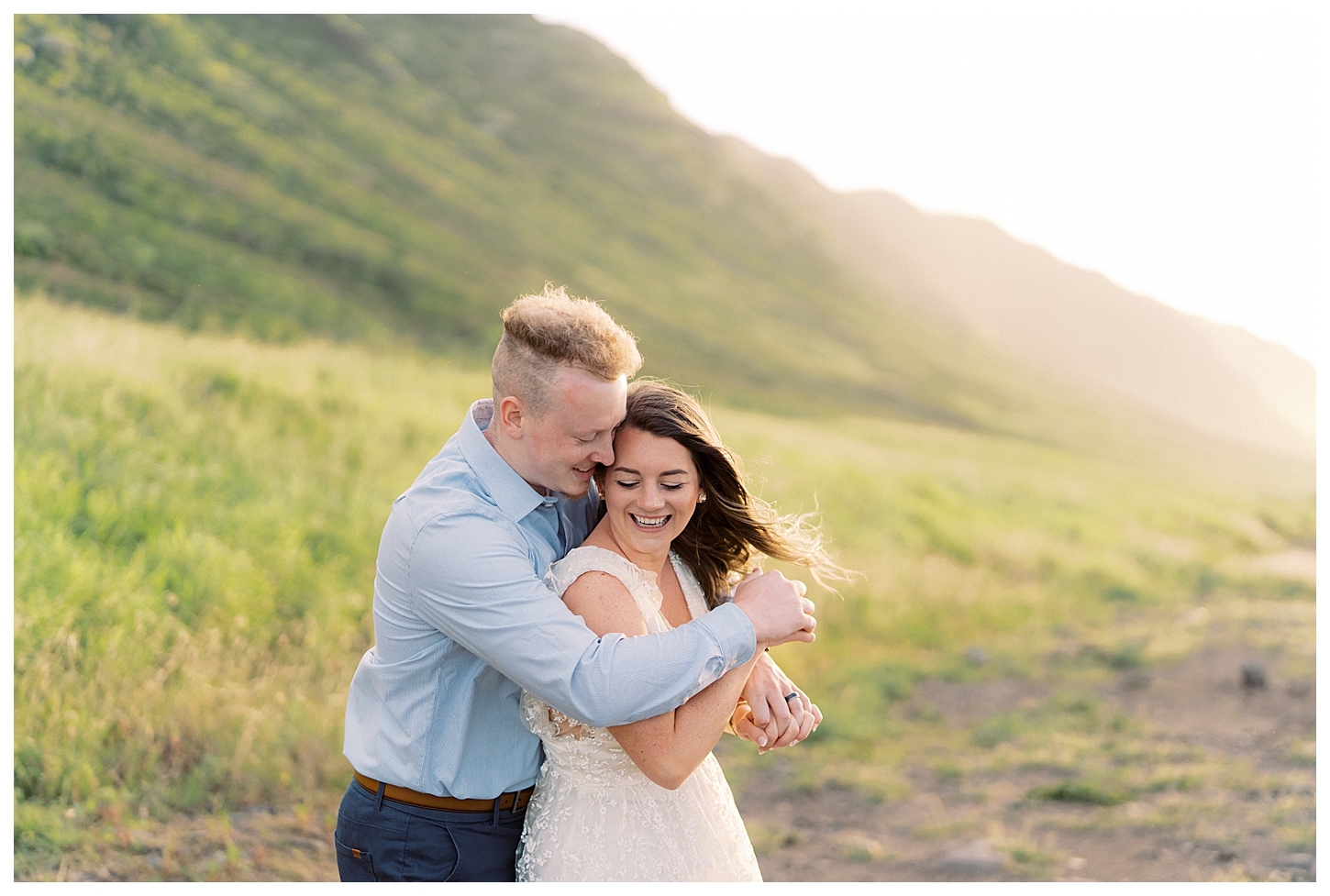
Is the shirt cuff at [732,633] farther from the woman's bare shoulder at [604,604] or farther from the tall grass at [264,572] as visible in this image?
the tall grass at [264,572]

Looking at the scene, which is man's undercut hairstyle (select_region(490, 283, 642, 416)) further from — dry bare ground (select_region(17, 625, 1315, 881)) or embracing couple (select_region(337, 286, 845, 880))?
dry bare ground (select_region(17, 625, 1315, 881))

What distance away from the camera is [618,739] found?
2859mm

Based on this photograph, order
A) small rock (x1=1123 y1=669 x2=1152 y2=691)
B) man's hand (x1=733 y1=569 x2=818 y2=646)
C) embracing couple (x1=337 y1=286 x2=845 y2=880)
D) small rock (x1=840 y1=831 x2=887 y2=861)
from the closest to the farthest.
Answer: embracing couple (x1=337 y1=286 x2=845 y2=880) < man's hand (x1=733 y1=569 x2=818 y2=646) < small rock (x1=840 y1=831 x2=887 y2=861) < small rock (x1=1123 y1=669 x2=1152 y2=691)

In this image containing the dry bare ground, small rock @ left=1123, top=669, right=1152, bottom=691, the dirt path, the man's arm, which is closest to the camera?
the man's arm

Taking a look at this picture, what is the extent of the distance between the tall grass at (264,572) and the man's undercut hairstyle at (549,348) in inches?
40.8

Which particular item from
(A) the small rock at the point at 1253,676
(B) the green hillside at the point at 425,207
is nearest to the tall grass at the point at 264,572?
(A) the small rock at the point at 1253,676

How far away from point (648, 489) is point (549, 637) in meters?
0.67

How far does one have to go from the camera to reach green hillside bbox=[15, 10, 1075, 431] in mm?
19766

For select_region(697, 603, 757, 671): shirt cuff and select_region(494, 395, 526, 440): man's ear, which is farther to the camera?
select_region(494, 395, 526, 440): man's ear

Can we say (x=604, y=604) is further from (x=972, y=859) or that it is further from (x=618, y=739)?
(x=972, y=859)

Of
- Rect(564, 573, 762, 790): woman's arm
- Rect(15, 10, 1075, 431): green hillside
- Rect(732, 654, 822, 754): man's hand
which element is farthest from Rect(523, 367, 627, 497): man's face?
Rect(15, 10, 1075, 431): green hillside

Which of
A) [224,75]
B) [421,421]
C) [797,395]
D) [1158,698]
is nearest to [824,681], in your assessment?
[1158,698]

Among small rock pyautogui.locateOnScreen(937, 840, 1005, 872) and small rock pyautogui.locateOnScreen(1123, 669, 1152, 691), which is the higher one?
small rock pyautogui.locateOnScreen(1123, 669, 1152, 691)

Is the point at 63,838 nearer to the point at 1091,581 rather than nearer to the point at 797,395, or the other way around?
the point at 1091,581
